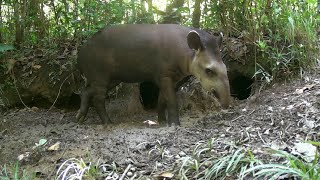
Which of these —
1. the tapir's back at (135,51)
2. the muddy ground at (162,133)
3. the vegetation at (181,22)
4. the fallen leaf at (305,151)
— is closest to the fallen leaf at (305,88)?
the muddy ground at (162,133)

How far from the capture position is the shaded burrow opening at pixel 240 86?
6391 mm

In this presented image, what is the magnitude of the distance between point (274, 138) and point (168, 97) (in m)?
1.60

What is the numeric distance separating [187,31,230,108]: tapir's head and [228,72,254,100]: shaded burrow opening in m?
1.33

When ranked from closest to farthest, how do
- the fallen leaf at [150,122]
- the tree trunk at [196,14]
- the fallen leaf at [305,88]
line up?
the fallen leaf at [305,88] < the fallen leaf at [150,122] < the tree trunk at [196,14]

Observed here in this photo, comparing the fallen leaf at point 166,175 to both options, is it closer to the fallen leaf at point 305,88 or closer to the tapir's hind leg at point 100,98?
the tapir's hind leg at point 100,98

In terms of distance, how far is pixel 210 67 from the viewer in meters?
5.02

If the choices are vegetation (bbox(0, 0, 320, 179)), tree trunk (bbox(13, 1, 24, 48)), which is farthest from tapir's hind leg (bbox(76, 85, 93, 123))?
tree trunk (bbox(13, 1, 24, 48))

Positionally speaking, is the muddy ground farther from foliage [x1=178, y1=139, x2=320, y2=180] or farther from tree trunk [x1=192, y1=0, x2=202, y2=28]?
tree trunk [x1=192, y1=0, x2=202, y2=28]

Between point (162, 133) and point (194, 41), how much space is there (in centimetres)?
113

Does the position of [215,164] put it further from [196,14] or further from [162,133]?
[196,14]

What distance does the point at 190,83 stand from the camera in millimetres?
6230

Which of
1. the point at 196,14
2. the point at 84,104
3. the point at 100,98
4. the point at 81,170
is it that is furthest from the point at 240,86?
the point at 81,170

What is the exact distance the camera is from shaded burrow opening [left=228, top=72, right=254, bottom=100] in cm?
639

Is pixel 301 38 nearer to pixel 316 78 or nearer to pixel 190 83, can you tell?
pixel 316 78
